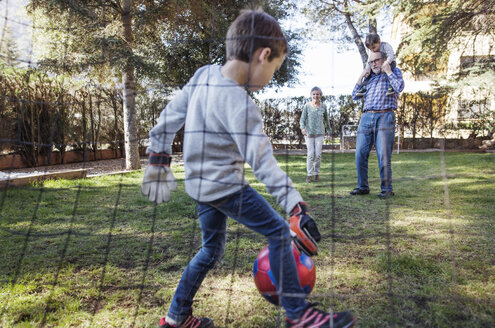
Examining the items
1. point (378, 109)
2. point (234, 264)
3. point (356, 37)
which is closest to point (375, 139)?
point (378, 109)

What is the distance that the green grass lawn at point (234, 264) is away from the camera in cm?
168

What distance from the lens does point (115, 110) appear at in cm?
739

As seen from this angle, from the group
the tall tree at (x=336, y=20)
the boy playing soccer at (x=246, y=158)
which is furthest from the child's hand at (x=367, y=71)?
the tall tree at (x=336, y=20)

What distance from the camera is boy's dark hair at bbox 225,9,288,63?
1.39 metres

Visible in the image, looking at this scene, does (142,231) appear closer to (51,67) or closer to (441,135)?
(51,67)

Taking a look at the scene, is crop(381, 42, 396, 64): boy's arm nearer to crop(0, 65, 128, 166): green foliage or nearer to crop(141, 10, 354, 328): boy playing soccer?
crop(141, 10, 354, 328): boy playing soccer

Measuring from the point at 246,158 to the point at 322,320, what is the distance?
2.28 ft

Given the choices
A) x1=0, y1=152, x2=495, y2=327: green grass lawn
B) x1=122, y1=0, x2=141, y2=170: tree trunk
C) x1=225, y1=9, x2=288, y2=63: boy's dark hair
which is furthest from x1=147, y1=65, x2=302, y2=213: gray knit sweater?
x1=122, y1=0, x2=141, y2=170: tree trunk

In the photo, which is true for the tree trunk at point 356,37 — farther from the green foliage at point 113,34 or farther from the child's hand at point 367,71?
the child's hand at point 367,71

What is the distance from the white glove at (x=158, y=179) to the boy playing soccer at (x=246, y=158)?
214 mm

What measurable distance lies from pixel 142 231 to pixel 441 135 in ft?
33.0

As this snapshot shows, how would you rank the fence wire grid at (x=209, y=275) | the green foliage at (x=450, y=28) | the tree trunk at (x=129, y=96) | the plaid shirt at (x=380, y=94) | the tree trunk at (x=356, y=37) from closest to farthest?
1. the fence wire grid at (x=209, y=275)
2. the plaid shirt at (x=380, y=94)
3. the tree trunk at (x=129, y=96)
4. the green foliage at (x=450, y=28)
5. the tree trunk at (x=356, y=37)

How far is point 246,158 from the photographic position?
129 cm

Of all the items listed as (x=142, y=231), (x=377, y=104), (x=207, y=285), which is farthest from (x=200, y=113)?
(x=377, y=104)
